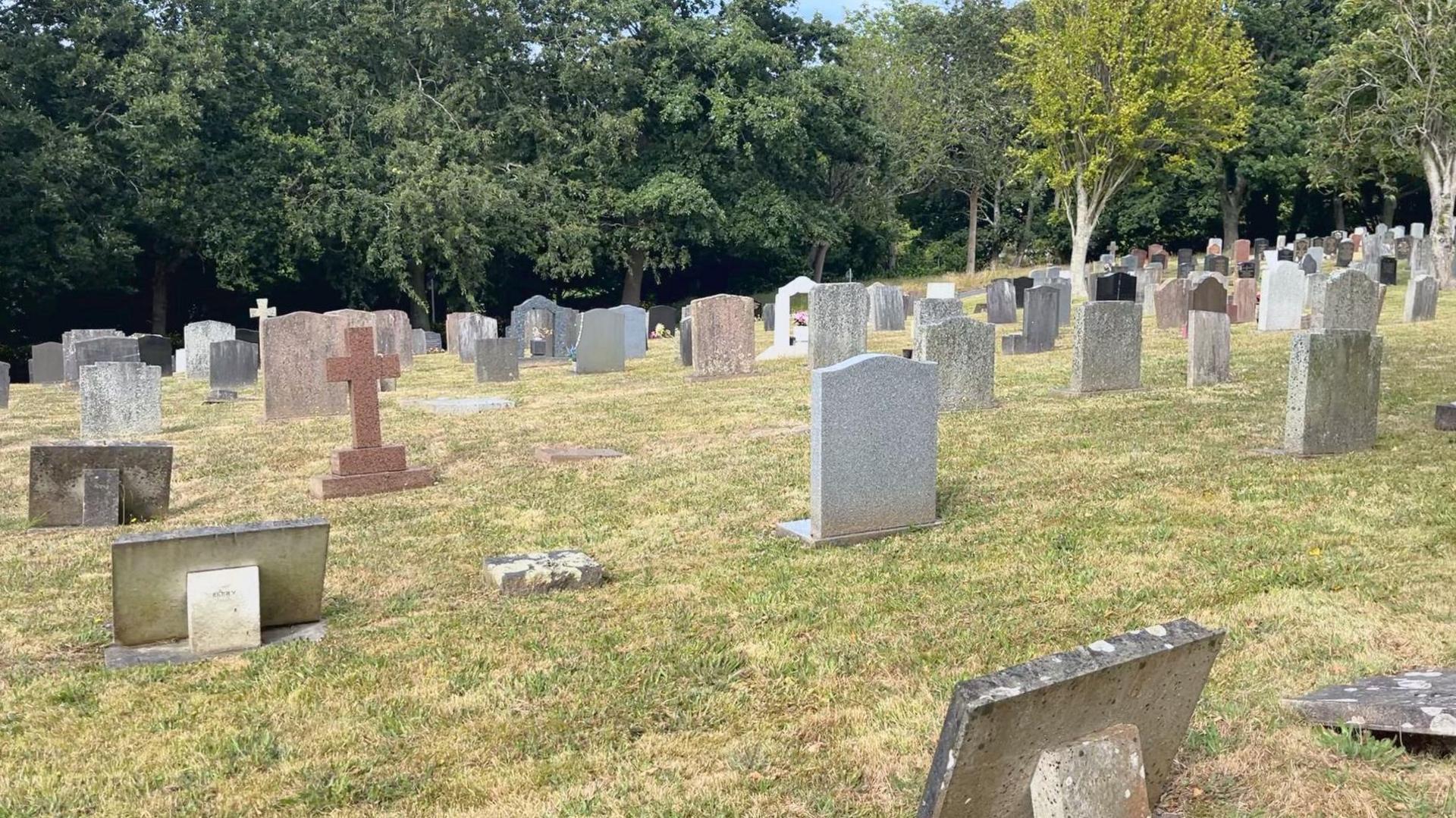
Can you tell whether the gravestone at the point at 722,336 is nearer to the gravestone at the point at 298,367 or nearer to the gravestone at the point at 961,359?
the gravestone at the point at 961,359

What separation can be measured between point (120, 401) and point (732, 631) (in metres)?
10.5

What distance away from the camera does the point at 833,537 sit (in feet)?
23.0

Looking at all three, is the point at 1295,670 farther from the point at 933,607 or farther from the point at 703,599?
the point at 703,599

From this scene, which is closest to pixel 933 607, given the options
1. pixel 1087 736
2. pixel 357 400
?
pixel 1087 736

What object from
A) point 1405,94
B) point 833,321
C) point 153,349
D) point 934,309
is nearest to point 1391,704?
point 934,309

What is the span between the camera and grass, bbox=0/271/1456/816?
394 cm

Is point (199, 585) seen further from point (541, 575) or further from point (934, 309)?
point (934, 309)

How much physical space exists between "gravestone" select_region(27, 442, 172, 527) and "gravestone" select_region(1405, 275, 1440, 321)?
18.8 metres

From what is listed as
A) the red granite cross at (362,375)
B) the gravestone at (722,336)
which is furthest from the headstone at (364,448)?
the gravestone at (722,336)

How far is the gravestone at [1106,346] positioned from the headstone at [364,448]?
706 centimetres

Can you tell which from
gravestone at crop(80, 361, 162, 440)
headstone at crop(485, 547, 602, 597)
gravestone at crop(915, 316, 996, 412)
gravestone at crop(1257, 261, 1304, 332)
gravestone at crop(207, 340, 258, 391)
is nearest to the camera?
headstone at crop(485, 547, 602, 597)

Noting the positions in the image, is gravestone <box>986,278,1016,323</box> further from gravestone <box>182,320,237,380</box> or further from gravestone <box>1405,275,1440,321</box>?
gravestone <box>182,320,237,380</box>

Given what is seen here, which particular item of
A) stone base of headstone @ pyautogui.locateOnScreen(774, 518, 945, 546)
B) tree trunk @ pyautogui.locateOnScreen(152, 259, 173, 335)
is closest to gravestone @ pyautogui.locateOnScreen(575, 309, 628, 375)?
stone base of headstone @ pyautogui.locateOnScreen(774, 518, 945, 546)

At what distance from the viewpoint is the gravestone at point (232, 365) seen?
701 inches
